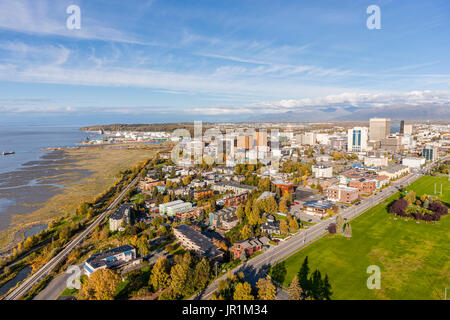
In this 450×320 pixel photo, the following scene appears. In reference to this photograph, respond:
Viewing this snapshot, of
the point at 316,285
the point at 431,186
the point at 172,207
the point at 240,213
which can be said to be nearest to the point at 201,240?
the point at 240,213

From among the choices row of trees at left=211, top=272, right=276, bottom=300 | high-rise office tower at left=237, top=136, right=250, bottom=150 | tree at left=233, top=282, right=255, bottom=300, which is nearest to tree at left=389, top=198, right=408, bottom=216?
row of trees at left=211, top=272, right=276, bottom=300

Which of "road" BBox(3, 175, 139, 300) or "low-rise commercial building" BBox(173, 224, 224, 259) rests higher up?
"low-rise commercial building" BBox(173, 224, 224, 259)

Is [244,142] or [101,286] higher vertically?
[244,142]

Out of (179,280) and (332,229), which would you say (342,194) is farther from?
(179,280)

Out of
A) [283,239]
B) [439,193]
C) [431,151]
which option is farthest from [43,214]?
[431,151]

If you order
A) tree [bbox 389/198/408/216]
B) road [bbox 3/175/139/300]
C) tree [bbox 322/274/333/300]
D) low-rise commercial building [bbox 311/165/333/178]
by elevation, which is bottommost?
road [bbox 3/175/139/300]

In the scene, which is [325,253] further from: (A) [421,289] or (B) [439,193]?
(B) [439,193]

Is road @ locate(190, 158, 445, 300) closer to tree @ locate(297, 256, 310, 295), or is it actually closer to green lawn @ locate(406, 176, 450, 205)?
tree @ locate(297, 256, 310, 295)
